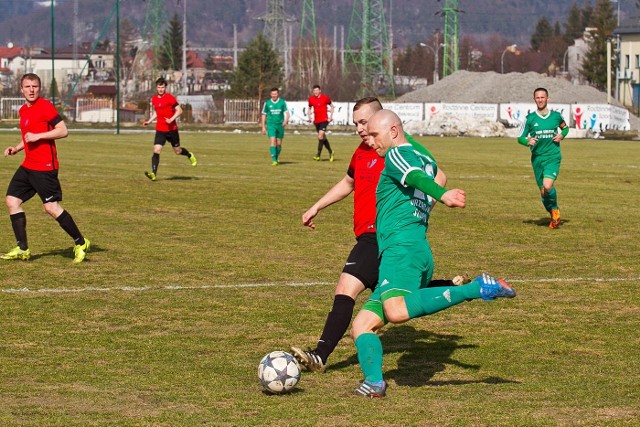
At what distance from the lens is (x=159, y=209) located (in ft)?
65.9

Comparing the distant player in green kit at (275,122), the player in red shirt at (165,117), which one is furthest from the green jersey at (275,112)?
the player in red shirt at (165,117)

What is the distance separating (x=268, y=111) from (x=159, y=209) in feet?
45.5

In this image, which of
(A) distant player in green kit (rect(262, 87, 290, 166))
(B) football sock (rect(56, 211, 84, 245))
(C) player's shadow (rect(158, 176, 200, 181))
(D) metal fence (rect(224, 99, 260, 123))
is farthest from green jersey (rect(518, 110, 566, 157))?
(D) metal fence (rect(224, 99, 260, 123))

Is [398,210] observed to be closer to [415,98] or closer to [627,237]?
[627,237]

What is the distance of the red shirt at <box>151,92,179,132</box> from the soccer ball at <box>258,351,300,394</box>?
761 inches

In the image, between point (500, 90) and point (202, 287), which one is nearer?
point (202, 287)

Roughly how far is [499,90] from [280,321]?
260 feet

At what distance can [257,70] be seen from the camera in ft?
316

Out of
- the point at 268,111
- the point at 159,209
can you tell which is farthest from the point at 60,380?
the point at 268,111

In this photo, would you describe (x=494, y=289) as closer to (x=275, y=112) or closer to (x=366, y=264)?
(x=366, y=264)

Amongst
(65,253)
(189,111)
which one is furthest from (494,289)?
(189,111)

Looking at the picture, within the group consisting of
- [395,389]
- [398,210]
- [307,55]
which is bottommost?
[395,389]

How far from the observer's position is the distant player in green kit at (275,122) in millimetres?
32500

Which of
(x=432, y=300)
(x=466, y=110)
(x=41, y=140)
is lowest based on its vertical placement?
(x=432, y=300)
